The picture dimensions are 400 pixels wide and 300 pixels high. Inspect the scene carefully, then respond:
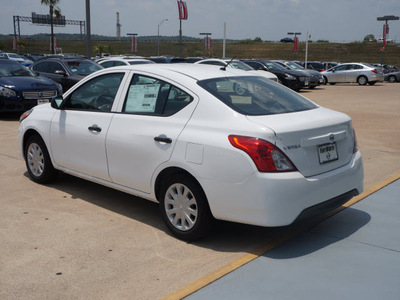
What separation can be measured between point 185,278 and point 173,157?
114 centimetres

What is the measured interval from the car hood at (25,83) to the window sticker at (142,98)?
8265mm

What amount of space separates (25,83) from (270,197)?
10322mm

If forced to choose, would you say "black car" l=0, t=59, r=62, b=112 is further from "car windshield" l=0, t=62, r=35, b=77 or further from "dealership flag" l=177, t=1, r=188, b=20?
"dealership flag" l=177, t=1, r=188, b=20

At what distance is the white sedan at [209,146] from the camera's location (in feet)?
13.1

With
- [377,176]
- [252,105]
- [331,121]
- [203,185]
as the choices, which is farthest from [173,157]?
[377,176]

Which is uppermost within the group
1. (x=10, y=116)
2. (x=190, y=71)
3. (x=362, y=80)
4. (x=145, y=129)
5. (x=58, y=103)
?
(x=190, y=71)

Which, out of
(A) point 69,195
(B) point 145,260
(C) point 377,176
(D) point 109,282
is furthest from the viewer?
(C) point 377,176

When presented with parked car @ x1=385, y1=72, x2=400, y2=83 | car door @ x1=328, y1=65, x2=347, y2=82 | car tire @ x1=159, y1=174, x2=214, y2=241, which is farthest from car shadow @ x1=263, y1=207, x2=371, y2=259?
parked car @ x1=385, y1=72, x2=400, y2=83

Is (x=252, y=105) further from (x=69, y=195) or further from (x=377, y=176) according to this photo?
(x=377, y=176)

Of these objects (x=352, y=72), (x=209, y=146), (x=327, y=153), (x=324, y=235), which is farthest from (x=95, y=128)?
(x=352, y=72)

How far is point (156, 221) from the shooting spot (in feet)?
16.7

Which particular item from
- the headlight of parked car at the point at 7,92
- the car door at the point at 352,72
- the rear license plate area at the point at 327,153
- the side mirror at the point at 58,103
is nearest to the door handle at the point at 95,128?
the side mirror at the point at 58,103

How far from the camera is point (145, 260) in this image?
161 inches

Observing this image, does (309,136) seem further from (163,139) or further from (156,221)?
(156,221)
